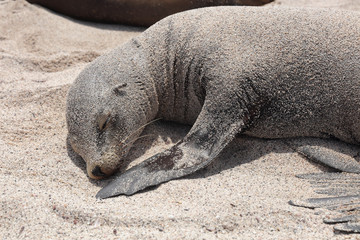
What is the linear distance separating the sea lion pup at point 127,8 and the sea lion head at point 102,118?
1.97 meters

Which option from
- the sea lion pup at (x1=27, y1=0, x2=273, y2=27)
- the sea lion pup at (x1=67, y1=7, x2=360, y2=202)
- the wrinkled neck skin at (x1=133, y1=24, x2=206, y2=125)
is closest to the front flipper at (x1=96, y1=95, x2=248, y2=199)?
the sea lion pup at (x1=67, y1=7, x2=360, y2=202)

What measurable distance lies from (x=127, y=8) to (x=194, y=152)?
2.62m

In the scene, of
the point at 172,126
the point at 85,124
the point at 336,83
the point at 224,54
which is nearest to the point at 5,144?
the point at 85,124

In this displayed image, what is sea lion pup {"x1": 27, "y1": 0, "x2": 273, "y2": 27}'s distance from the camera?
4227 millimetres

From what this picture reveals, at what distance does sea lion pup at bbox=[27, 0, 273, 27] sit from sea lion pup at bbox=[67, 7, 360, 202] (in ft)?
5.68

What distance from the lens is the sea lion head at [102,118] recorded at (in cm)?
242

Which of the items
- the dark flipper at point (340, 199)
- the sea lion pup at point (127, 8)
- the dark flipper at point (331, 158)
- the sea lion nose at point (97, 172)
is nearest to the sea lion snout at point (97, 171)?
the sea lion nose at point (97, 172)

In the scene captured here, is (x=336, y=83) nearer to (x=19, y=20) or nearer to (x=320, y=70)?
(x=320, y=70)

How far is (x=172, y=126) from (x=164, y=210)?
3.26ft

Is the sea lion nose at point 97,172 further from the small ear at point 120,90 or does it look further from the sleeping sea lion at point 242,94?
the small ear at point 120,90

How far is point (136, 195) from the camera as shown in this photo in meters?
2.23

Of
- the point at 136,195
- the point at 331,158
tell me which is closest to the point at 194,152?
the point at 136,195

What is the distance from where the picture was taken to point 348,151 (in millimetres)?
2441

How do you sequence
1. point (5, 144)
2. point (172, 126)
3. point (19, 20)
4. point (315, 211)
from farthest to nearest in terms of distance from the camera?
1. point (19, 20)
2. point (172, 126)
3. point (5, 144)
4. point (315, 211)
